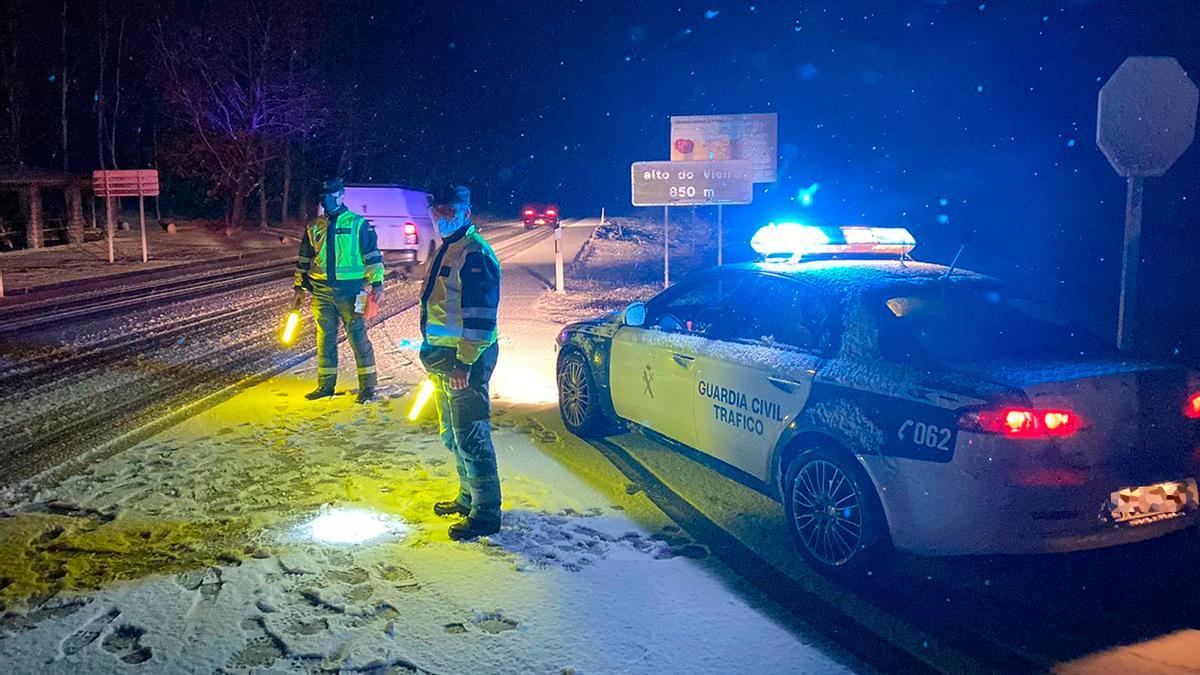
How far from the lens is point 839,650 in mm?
3738

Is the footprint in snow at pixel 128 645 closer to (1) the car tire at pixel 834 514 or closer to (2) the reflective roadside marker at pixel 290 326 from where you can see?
(1) the car tire at pixel 834 514

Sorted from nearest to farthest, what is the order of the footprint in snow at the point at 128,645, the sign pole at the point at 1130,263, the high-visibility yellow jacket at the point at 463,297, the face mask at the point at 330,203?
1. the footprint in snow at the point at 128,645
2. the high-visibility yellow jacket at the point at 463,297
3. the sign pole at the point at 1130,263
4. the face mask at the point at 330,203

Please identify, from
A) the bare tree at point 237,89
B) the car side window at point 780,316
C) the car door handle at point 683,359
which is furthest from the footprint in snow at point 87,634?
the bare tree at point 237,89

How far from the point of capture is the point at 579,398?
702 centimetres

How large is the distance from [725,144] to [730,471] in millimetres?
19093

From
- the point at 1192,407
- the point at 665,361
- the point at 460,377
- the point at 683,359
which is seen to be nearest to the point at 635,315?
the point at 665,361

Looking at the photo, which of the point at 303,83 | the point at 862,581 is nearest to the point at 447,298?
the point at 862,581

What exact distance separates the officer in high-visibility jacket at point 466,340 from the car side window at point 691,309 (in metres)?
1.48

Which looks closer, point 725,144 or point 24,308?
point 24,308

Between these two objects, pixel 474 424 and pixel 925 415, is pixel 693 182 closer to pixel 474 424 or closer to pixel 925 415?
pixel 474 424

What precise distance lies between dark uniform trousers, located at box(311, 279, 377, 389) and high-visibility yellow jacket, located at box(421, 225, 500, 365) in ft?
11.1

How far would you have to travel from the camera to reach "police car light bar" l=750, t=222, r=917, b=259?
33.1ft

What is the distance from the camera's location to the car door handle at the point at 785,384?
15.5ft

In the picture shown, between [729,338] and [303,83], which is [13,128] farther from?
[729,338]
